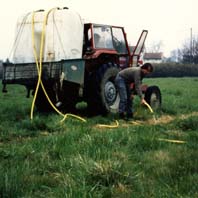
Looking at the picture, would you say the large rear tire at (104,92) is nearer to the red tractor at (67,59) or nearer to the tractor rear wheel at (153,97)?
the red tractor at (67,59)

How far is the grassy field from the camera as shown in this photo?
5.33m

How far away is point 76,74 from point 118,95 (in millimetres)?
1944

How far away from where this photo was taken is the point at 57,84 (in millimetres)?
11961

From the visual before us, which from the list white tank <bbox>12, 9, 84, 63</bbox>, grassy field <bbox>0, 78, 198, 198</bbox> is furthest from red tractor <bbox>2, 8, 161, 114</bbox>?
A: grassy field <bbox>0, 78, 198, 198</bbox>

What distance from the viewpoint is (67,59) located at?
39.6ft

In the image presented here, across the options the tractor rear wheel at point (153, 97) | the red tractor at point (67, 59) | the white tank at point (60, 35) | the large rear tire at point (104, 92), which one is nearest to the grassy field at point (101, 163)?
the red tractor at point (67, 59)

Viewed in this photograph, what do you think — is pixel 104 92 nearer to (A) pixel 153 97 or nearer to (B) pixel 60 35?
(B) pixel 60 35

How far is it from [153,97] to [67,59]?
3.58m

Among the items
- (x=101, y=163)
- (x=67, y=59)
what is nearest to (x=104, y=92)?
(x=67, y=59)

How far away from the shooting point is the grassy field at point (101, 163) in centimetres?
533

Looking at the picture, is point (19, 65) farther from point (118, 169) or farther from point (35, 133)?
point (118, 169)

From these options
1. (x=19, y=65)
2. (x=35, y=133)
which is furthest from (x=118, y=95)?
(x=35, y=133)

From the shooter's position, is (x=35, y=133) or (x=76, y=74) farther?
(x=76, y=74)

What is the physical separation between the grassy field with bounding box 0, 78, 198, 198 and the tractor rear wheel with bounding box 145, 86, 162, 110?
4.06m
